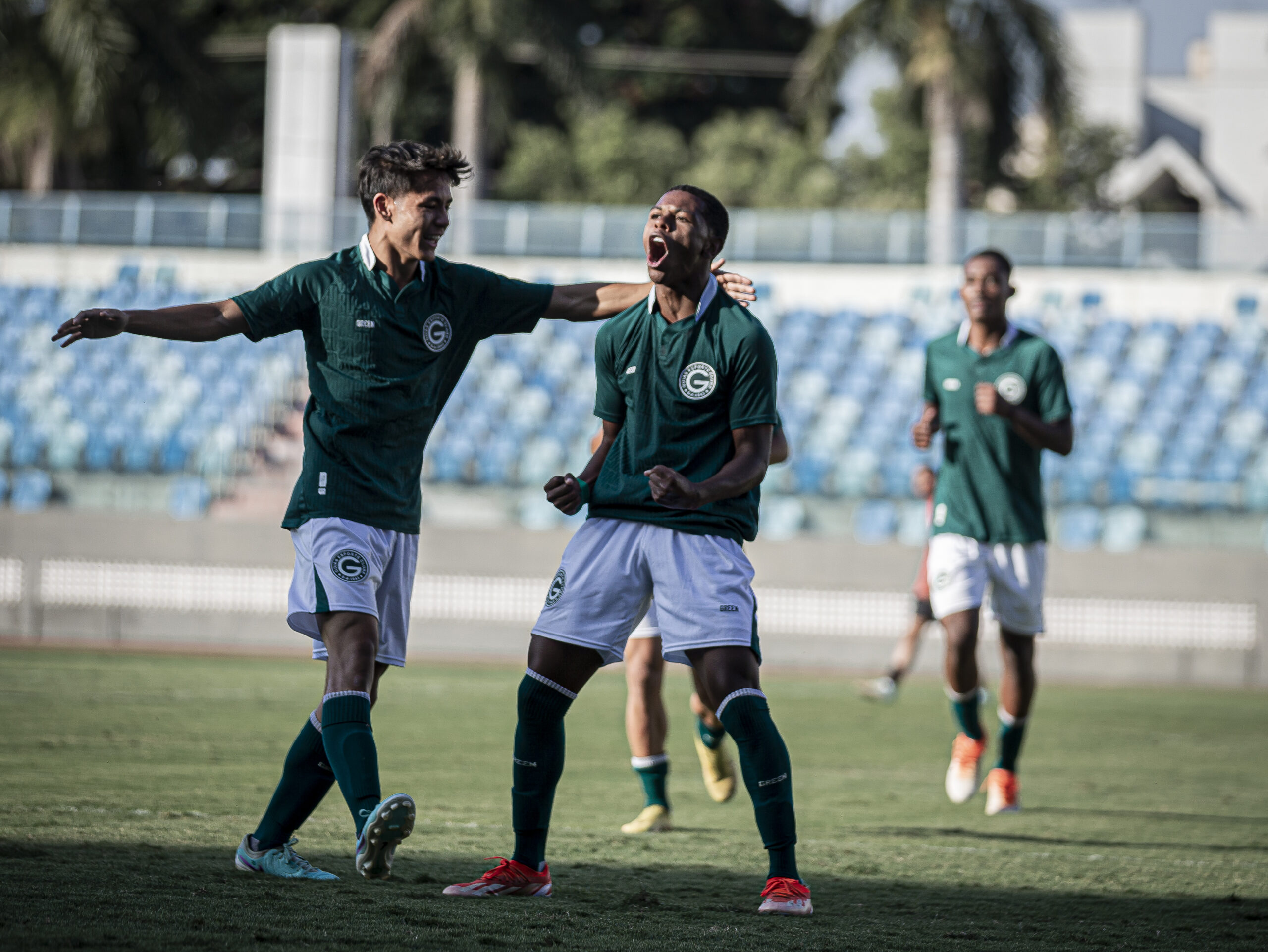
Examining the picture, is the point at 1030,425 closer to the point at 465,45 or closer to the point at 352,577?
the point at 352,577

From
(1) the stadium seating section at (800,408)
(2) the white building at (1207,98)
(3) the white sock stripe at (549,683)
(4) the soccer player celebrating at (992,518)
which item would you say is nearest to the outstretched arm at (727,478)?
(3) the white sock stripe at (549,683)

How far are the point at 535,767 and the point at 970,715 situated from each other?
319 cm

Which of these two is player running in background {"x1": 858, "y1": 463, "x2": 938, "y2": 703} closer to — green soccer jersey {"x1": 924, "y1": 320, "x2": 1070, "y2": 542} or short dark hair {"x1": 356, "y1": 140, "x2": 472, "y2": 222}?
green soccer jersey {"x1": 924, "y1": 320, "x2": 1070, "y2": 542}

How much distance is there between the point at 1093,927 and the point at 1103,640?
36.9 feet

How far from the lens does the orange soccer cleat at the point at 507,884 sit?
4672 mm

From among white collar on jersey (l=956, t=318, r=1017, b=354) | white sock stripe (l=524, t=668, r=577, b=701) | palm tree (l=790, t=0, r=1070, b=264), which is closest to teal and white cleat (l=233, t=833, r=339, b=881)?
white sock stripe (l=524, t=668, r=577, b=701)

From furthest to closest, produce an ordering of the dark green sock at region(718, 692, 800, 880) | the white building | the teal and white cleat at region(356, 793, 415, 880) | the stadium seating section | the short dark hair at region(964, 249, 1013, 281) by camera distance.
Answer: the white building < the stadium seating section < the short dark hair at region(964, 249, 1013, 281) < the dark green sock at region(718, 692, 800, 880) < the teal and white cleat at region(356, 793, 415, 880)

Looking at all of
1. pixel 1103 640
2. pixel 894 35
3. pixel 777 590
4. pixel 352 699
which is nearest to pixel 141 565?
pixel 777 590

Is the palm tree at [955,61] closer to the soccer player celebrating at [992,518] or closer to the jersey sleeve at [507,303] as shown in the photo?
the soccer player celebrating at [992,518]

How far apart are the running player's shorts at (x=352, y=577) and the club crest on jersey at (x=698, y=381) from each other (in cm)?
100

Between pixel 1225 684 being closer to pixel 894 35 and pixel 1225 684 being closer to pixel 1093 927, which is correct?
A: pixel 1093 927

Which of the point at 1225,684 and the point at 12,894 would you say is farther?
the point at 1225,684

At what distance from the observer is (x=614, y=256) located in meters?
24.2

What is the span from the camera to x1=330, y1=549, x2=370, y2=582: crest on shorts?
15.4 ft
